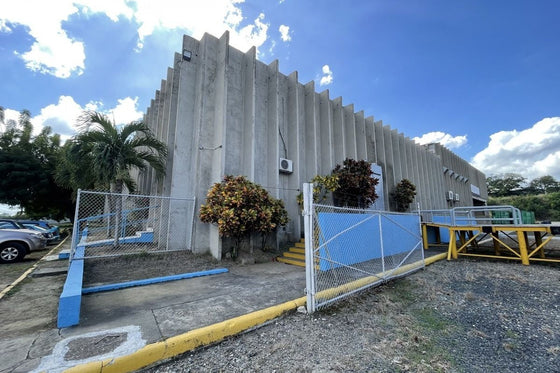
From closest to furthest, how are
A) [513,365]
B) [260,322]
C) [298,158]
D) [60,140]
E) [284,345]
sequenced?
[513,365] → [284,345] → [260,322] → [298,158] → [60,140]

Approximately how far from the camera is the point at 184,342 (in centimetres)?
254

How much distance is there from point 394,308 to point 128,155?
882cm

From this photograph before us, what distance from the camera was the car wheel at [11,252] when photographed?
24.7 feet

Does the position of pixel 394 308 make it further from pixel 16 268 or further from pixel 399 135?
pixel 399 135

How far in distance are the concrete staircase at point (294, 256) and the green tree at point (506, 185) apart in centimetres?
6677

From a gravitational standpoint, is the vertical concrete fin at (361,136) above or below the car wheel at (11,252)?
above

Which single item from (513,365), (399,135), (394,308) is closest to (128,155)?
(394,308)

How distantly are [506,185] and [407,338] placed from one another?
7225 cm

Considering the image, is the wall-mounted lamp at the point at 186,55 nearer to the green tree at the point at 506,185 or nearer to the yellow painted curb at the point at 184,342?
the yellow painted curb at the point at 184,342

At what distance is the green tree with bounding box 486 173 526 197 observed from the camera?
53.5 meters

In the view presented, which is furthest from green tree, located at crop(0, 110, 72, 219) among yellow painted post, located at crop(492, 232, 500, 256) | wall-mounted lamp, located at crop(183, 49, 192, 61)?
yellow painted post, located at crop(492, 232, 500, 256)

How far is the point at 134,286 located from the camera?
15.2 feet

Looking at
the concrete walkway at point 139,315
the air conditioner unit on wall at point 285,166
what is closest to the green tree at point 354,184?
the air conditioner unit on wall at point 285,166

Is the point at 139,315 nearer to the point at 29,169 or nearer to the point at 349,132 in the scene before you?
the point at 349,132
